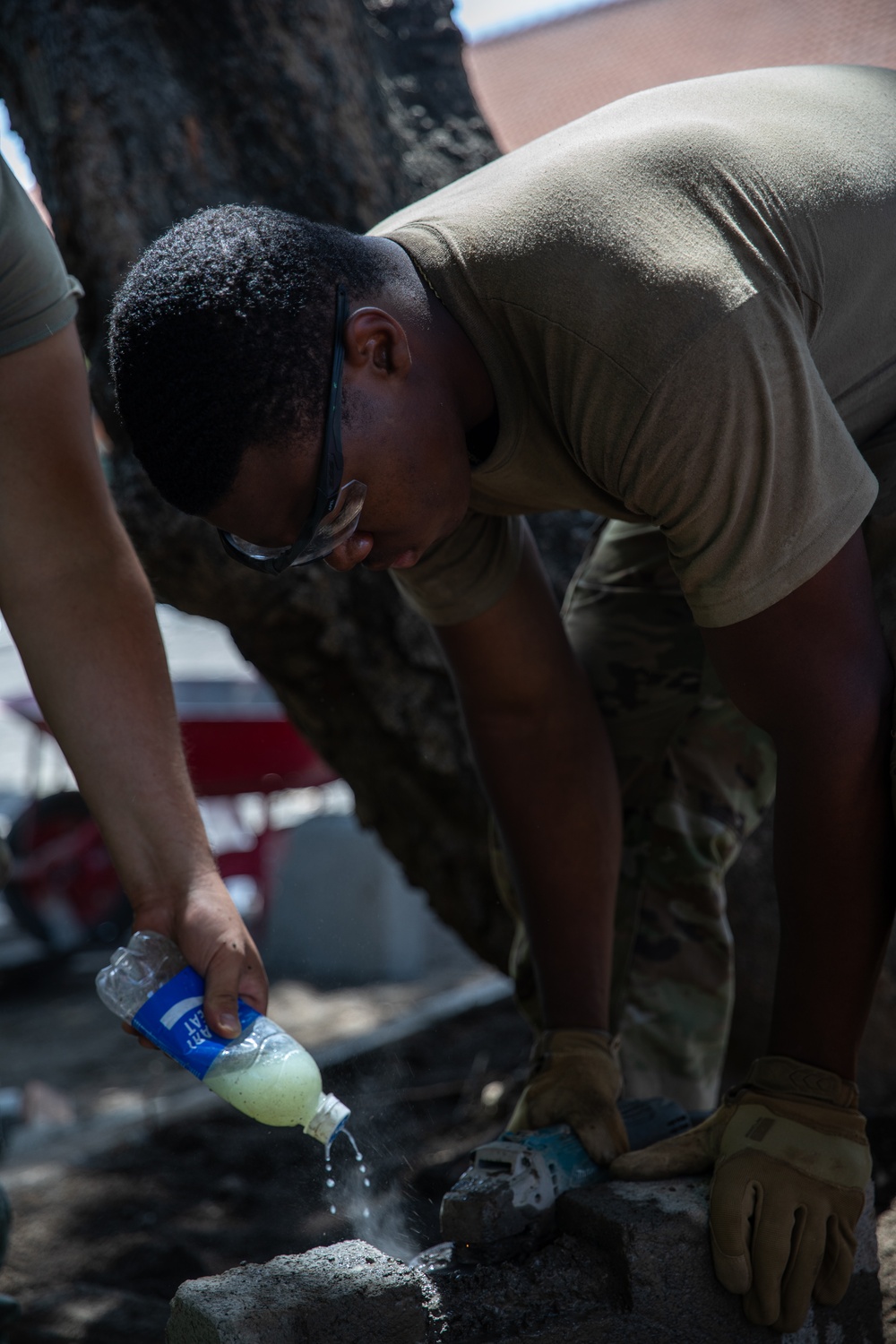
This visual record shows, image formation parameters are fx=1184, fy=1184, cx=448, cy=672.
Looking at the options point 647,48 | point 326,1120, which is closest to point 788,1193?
point 326,1120

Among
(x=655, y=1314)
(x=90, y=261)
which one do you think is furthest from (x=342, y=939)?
(x=655, y=1314)

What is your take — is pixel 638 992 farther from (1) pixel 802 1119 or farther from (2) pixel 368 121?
(2) pixel 368 121

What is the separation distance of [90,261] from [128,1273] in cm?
251

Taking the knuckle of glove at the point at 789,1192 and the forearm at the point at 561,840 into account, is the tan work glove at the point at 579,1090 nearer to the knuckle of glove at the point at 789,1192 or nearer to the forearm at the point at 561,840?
the forearm at the point at 561,840

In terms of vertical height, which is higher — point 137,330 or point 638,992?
point 137,330

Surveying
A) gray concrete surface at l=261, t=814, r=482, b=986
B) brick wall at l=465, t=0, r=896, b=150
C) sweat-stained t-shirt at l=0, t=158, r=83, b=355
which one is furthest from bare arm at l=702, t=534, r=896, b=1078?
brick wall at l=465, t=0, r=896, b=150

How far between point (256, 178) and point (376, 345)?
1.71 m

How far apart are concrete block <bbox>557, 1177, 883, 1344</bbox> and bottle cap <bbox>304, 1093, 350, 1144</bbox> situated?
0.39 m

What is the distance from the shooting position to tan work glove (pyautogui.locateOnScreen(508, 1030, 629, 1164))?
2020 mm

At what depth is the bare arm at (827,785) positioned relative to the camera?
1.67 m

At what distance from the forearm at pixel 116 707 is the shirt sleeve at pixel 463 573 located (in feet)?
1.67

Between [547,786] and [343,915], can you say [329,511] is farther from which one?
[343,915]

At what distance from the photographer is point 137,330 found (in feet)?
5.41

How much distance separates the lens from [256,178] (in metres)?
3.13
